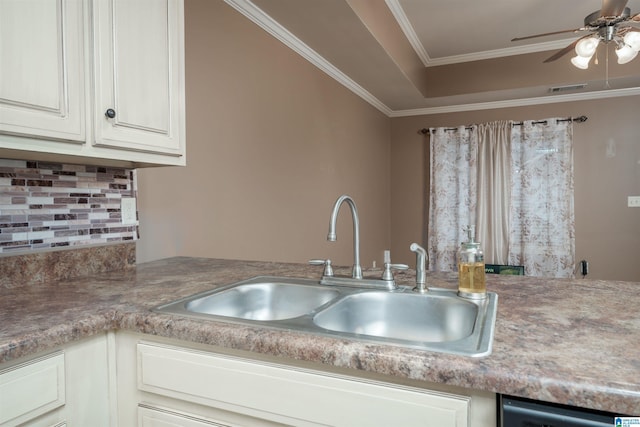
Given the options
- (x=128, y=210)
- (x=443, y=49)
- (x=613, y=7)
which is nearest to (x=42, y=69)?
(x=128, y=210)

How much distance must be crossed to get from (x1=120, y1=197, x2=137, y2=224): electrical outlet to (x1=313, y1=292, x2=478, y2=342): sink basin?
107cm

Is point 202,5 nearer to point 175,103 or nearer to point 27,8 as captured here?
point 175,103

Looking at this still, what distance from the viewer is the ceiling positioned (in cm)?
258

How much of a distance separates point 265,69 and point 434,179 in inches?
123

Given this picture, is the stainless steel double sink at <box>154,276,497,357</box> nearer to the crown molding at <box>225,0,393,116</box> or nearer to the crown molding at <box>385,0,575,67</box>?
the crown molding at <box>225,0,393,116</box>

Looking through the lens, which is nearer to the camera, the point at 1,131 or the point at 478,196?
the point at 1,131

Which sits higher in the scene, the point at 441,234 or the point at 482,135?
the point at 482,135

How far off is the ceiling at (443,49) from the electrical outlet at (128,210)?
1329mm

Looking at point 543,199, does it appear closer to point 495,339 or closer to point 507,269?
point 507,269

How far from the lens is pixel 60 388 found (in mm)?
890

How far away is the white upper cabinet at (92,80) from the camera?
→ 991 millimetres

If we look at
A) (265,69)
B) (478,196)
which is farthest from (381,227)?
(265,69)

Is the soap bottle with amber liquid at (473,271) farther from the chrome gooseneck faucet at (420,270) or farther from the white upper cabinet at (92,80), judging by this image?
the white upper cabinet at (92,80)

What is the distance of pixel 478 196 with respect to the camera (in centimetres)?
474
